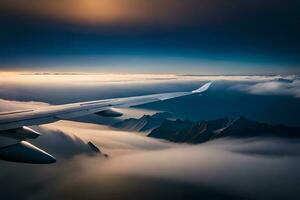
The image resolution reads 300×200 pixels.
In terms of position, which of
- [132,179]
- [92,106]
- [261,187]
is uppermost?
[92,106]

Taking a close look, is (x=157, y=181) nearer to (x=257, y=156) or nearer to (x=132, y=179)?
(x=132, y=179)

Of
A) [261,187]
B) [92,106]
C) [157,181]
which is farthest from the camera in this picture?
[261,187]

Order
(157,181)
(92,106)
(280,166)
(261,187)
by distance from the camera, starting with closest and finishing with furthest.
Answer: (92,106), (157,181), (261,187), (280,166)

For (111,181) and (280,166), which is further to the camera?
(280,166)

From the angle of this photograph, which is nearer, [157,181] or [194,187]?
[157,181]

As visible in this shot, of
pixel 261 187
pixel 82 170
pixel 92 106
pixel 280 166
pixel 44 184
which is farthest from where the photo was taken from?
pixel 280 166

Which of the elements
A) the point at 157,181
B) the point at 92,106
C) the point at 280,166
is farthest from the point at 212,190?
the point at 92,106

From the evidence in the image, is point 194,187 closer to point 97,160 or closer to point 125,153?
point 125,153

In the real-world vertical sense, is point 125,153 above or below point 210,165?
above

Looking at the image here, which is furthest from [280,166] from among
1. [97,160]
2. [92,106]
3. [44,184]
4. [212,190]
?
→ [92,106]
